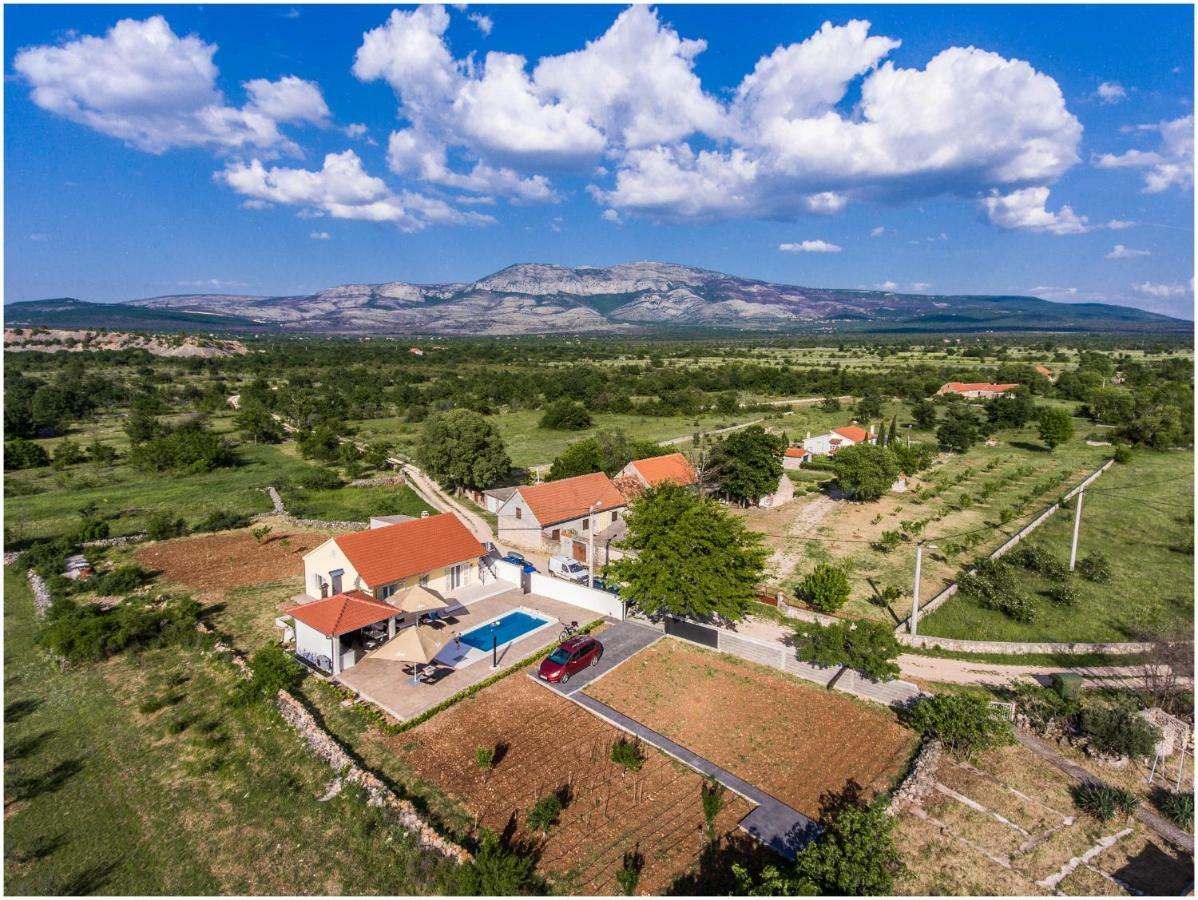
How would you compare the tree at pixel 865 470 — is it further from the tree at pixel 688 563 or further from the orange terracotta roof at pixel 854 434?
the tree at pixel 688 563

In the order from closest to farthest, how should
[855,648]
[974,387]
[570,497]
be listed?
[855,648] < [570,497] < [974,387]

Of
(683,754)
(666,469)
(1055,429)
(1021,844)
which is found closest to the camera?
(1021,844)

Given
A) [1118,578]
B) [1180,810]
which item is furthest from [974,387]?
[1180,810]

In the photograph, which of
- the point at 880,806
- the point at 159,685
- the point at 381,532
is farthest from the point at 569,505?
the point at 880,806

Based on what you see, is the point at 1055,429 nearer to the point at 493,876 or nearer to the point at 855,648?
the point at 855,648

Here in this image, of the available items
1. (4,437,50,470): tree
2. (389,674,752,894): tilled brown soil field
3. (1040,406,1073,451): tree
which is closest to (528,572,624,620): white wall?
(389,674,752,894): tilled brown soil field

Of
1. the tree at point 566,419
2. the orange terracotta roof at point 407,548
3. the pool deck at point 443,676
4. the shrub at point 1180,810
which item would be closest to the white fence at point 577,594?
the pool deck at point 443,676
